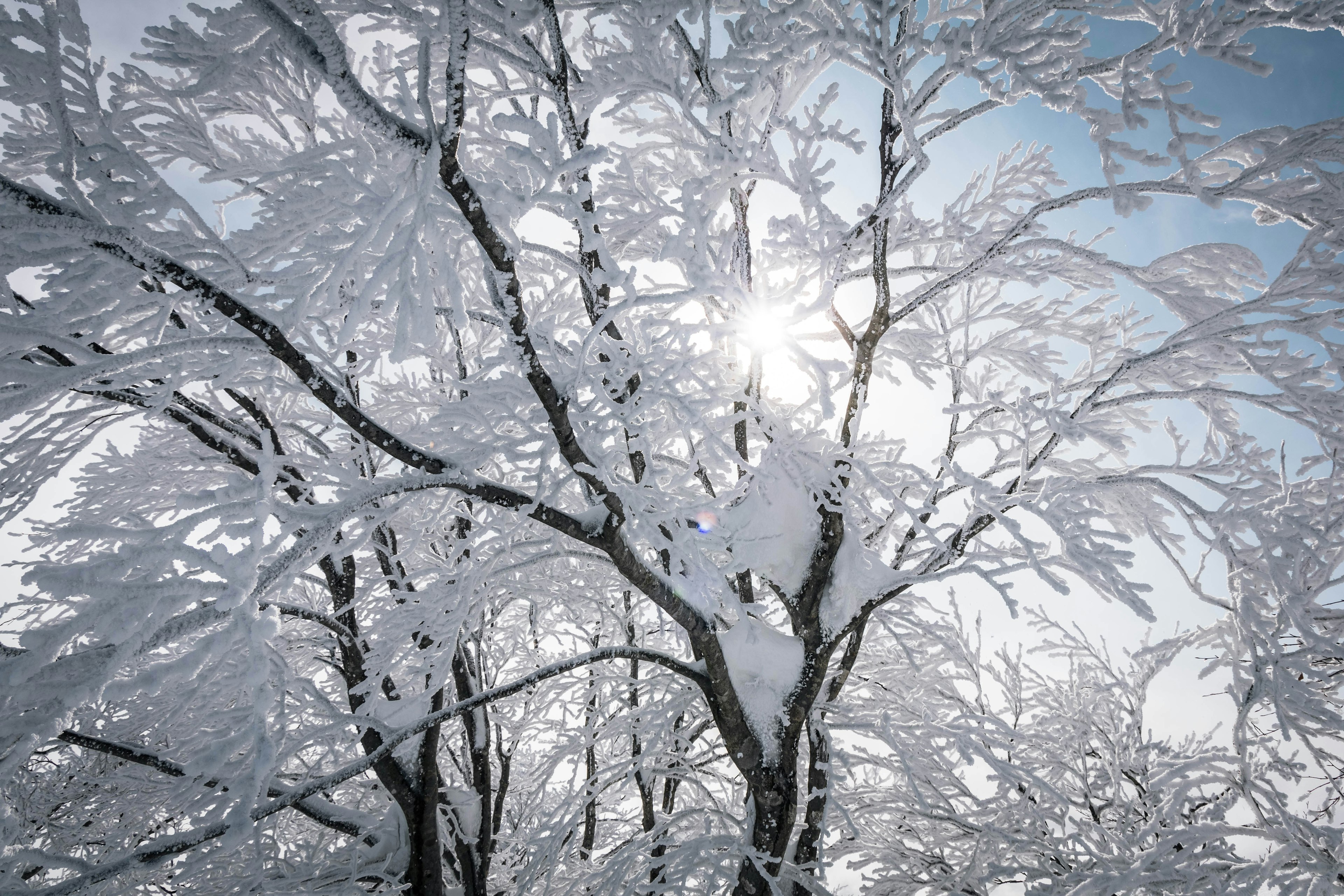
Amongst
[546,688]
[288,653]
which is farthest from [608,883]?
[288,653]

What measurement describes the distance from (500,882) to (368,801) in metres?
1.79

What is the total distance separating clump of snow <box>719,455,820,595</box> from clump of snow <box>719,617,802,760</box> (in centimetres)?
36

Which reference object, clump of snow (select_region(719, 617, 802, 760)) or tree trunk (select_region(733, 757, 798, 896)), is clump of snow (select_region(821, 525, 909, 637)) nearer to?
clump of snow (select_region(719, 617, 802, 760))

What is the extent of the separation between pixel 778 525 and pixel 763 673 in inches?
37.2

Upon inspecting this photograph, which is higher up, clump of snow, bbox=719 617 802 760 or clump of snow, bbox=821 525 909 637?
clump of snow, bbox=821 525 909 637

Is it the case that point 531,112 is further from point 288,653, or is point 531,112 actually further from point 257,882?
point 288,653

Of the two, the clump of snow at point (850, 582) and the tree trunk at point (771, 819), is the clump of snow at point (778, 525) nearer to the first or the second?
the clump of snow at point (850, 582)

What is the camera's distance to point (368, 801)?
5.73 meters

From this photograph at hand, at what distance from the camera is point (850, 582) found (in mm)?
3406

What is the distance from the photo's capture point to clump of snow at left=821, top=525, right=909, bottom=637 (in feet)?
10.7

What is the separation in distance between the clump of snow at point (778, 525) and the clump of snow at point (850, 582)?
198 mm

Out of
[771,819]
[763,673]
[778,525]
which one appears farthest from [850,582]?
[771,819]

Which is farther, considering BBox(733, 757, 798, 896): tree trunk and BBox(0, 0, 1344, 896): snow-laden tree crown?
BBox(733, 757, 798, 896): tree trunk

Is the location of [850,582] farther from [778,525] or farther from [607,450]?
[607,450]
